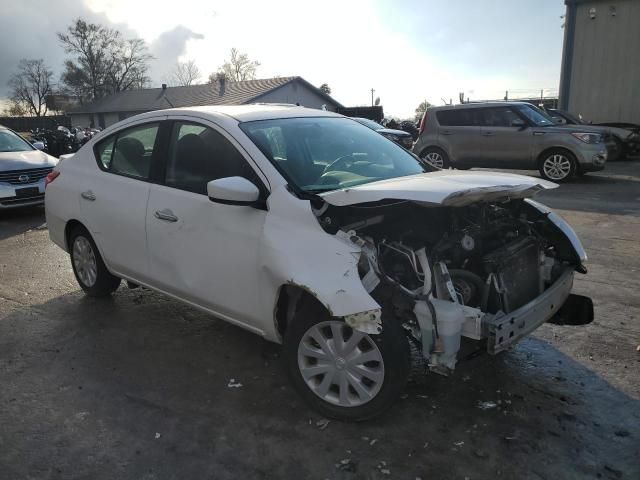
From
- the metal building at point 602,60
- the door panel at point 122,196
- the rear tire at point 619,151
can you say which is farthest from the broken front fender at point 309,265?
the metal building at point 602,60

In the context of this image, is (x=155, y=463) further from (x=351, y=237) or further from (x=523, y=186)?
(x=523, y=186)

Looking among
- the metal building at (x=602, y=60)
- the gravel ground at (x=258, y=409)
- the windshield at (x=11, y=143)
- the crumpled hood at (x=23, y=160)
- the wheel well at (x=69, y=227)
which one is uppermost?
the metal building at (x=602, y=60)

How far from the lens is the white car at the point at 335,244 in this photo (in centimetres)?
280

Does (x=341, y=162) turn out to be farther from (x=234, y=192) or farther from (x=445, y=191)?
(x=445, y=191)

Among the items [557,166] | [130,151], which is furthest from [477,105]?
[130,151]

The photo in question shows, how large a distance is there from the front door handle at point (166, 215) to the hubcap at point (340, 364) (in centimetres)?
138

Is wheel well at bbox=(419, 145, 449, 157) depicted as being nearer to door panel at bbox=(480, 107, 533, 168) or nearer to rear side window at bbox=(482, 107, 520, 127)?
door panel at bbox=(480, 107, 533, 168)

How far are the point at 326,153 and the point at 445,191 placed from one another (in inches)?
46.7

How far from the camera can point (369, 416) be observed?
295cm

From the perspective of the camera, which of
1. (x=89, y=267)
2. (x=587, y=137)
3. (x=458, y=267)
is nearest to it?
(x=458, y=267)

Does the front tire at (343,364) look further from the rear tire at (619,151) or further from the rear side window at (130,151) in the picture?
the rear tire at (619,151)

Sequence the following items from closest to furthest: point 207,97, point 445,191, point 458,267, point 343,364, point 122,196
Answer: point 445,191 < point 343,364 < point 458,267 < point 122,196 < point 207,97

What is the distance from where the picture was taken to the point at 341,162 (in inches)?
147

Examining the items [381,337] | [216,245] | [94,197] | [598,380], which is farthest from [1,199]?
[598,380]
